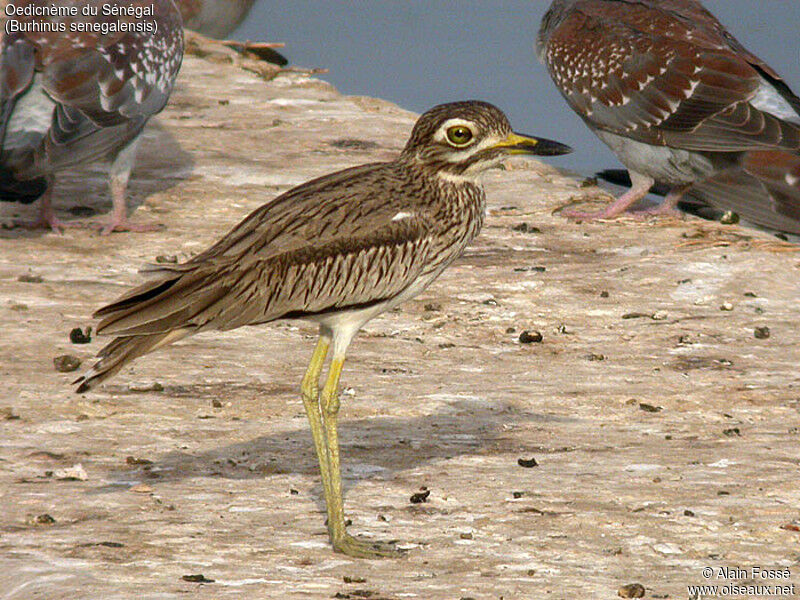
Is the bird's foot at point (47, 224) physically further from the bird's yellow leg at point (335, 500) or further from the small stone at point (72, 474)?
the bird's yellow leg at point (335, 500)

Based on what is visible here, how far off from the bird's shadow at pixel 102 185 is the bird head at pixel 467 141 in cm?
680

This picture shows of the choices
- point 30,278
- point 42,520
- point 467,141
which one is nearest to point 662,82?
point 30,278

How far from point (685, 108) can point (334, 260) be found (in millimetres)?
7134

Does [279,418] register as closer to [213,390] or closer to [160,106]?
[213,390]

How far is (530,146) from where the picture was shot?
6.64m

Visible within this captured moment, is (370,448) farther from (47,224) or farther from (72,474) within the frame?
(47,224)

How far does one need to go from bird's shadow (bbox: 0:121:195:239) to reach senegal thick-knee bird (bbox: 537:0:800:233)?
4407 mm

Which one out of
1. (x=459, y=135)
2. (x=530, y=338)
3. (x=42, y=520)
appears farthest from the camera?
(x=530, y=338)

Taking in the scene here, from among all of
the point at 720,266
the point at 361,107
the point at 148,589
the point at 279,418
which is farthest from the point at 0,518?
the point at 361,107

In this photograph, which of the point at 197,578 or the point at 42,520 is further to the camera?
the point at 42,520

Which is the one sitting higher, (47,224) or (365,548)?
(365,548)

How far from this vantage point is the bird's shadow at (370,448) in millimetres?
7188

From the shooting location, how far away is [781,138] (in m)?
12.6

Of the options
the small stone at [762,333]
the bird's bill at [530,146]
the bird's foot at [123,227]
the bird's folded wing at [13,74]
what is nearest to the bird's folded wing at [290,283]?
the bird's bill at [530,146]
